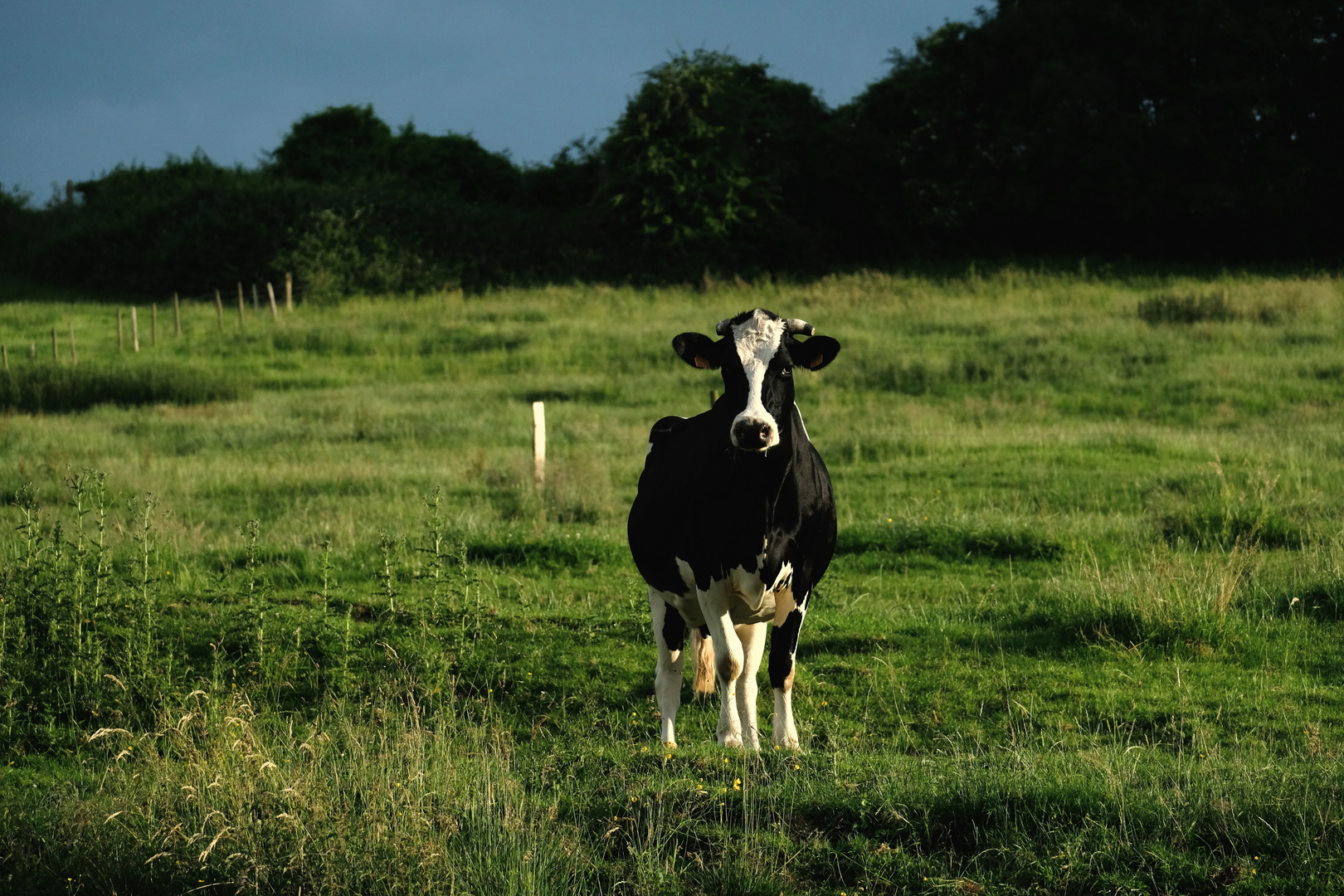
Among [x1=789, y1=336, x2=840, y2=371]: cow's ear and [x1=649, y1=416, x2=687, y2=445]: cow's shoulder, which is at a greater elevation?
[x1=789, y1=336, x2=840, y2=371]: cow's ear

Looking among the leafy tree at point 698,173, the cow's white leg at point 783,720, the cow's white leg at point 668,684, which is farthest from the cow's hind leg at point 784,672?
the leafy tree at point 698,173

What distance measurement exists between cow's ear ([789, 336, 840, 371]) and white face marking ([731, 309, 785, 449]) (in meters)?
0.20

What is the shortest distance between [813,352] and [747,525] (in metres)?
1.00

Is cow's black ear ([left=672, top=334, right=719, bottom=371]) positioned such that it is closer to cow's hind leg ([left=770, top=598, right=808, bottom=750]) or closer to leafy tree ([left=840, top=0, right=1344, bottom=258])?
cow's hind leg ([left=770, top=598, right=808, bottom=750])

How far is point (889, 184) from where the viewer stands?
45625mm

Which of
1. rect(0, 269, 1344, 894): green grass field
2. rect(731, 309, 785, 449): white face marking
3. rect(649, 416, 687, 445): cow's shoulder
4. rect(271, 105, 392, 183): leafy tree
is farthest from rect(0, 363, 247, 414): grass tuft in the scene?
rect(271, 105, 392, 183): leafy tree

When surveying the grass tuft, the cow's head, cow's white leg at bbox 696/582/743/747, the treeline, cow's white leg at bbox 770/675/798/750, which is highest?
the treeline

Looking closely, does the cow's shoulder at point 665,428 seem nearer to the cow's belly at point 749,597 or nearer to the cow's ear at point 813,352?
the cow's belly at point 749,597

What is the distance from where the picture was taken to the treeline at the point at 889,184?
3759cm

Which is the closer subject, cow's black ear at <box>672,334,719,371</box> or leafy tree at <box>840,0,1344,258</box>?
cow's black ear at <box>672,334,719,371</box>

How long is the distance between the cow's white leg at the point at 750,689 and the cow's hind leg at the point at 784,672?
111 mm

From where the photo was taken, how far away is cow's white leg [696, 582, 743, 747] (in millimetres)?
6152

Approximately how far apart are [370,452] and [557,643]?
9855 millimetres

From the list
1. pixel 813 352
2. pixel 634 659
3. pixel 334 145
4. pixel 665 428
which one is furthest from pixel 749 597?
pixel 334 145
